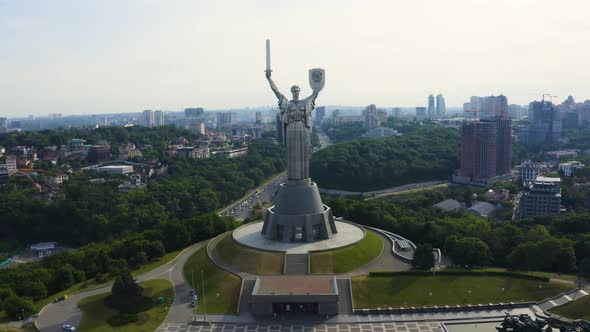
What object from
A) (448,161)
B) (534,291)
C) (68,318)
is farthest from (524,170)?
(68,318)

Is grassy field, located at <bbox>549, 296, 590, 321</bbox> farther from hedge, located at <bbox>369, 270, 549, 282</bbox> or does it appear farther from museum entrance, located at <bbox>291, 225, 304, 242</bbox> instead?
museum entrance, located at <bbox>291, 225, 304, 242</bbox>

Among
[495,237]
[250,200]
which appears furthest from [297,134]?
[250,200]

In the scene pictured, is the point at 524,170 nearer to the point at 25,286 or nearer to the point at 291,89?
the point at 291,89

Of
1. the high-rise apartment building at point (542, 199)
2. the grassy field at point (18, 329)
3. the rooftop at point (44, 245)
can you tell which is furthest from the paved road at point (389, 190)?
the grassy field at point (18, 329)

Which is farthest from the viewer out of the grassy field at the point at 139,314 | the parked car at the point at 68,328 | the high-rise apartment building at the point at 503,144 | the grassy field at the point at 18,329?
the high-rise apartment building at the point at 503,144

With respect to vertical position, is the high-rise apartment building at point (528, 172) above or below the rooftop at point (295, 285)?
above

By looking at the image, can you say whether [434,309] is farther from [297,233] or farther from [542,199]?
[542,199]

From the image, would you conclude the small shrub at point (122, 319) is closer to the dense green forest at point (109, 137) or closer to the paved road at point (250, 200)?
the paved road at point (250, 200)
